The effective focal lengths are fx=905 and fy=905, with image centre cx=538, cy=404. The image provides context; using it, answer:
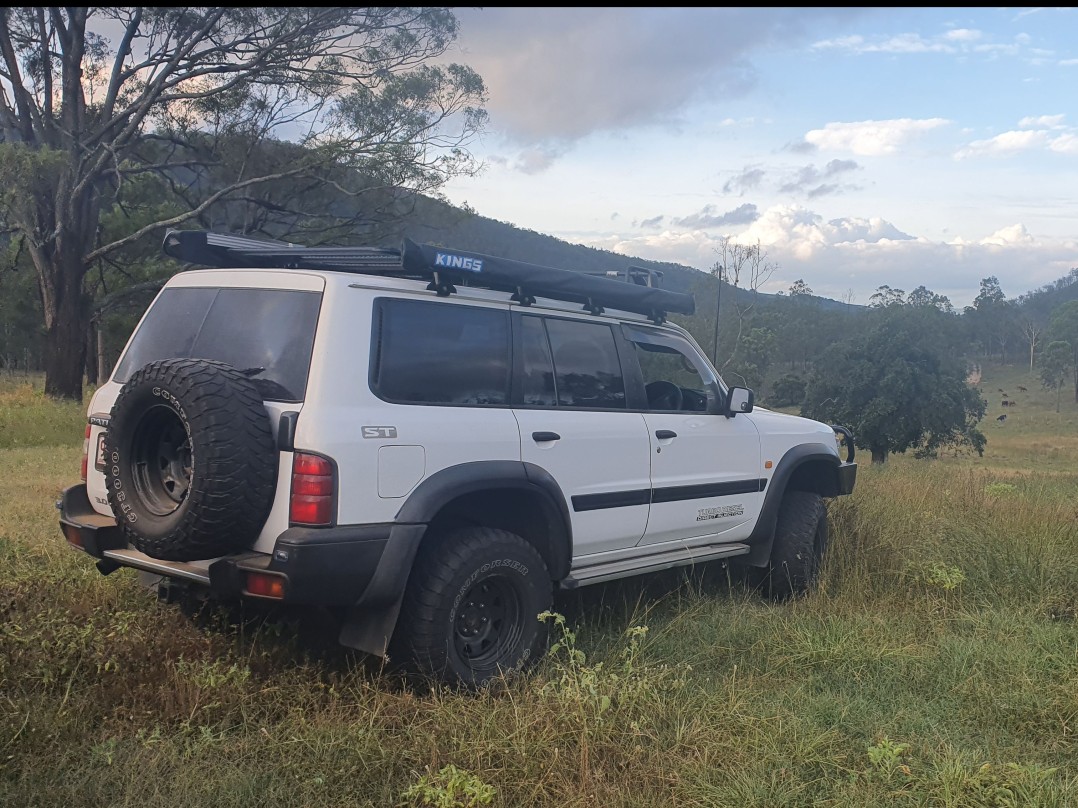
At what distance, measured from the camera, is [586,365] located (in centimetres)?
496

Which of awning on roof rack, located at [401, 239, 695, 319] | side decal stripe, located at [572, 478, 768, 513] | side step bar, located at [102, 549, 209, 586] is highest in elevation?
awning on roof rack, located at [401, 239, 695, 319]

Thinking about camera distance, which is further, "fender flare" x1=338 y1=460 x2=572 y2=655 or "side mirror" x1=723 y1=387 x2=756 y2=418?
"side mirror" x1=723 y1=387 x2=756 y2=418

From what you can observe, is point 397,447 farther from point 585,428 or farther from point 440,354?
point 585,428

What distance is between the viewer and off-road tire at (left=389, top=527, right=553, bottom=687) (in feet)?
12.7

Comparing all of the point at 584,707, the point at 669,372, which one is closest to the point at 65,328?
the point at 669,372

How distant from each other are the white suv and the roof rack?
0.05 feet

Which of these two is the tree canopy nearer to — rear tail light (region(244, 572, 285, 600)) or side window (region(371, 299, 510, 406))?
side window (region(371, 299, 510, 406))

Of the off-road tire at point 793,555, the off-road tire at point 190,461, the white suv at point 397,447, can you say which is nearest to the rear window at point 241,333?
the white suv at point 397,447

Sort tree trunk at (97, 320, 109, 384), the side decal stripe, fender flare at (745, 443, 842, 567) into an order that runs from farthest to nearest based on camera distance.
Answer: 1. tree trunk at (97, 320, 109, 384)
2. fender flare at (745, 443, 842, 567)
3. the side decal stripe

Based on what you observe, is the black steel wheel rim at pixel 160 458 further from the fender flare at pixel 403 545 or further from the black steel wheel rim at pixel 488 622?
the black steel wheel rim at pixel 488 622

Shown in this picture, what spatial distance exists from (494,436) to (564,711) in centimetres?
126

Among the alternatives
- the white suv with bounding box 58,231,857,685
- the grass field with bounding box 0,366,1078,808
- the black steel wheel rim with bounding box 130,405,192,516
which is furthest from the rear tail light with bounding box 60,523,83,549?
the black steel wheel rim with bounding box 130,405,192,516

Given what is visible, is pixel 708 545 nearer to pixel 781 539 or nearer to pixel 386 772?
pixel 781 539

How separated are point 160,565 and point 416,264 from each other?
1.70 meters
